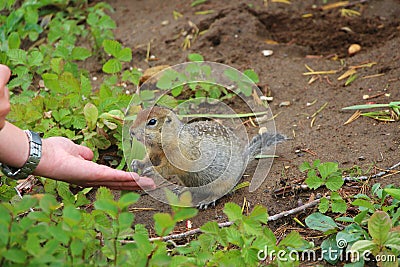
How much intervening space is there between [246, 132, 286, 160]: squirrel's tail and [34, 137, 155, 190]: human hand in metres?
0.90

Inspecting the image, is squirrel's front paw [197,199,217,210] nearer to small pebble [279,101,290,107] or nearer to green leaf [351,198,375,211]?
green leaf [351,198,375,211]

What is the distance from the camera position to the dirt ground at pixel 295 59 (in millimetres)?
3115

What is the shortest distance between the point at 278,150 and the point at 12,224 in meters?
1.72

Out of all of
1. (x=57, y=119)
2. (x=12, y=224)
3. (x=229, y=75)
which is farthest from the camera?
(x=229, y=75)

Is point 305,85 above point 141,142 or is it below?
below

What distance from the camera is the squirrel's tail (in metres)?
3.28

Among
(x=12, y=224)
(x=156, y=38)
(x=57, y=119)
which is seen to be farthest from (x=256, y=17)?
(x=12, y=224)

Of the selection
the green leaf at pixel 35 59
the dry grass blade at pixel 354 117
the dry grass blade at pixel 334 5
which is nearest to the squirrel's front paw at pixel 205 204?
the dry grass blade at pixel 354 117

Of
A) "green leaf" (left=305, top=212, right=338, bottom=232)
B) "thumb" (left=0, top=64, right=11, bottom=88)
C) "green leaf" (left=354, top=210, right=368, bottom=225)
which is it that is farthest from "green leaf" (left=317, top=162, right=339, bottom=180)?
"thumb" (left=0, top=64, right=11, bottom=88)

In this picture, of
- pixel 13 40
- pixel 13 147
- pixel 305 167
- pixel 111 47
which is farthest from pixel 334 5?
pixel 13 147

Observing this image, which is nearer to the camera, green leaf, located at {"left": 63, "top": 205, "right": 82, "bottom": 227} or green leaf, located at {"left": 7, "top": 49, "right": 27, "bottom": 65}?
green leaf, located at {"left": 63, "top": 205, "right": 82, "bottom": 227}

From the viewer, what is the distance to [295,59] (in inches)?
166

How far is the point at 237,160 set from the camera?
3203 millimetres

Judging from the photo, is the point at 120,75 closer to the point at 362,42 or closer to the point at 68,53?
the point at 68,53
